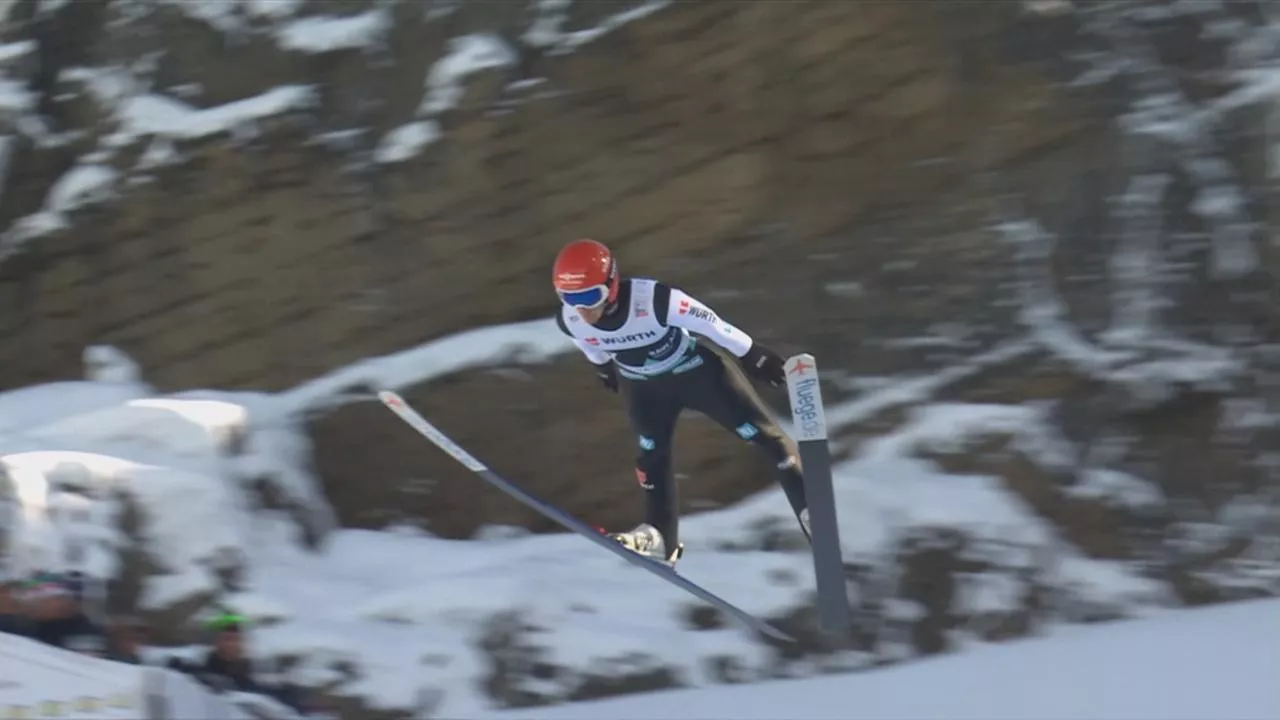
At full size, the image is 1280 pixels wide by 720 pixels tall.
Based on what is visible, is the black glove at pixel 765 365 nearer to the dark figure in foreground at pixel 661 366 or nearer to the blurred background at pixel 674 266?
the dark figure in foreground at pixel 661 366

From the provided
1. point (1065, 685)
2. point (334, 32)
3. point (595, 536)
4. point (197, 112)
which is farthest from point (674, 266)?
point (197, 112)

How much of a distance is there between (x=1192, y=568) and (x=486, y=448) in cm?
357

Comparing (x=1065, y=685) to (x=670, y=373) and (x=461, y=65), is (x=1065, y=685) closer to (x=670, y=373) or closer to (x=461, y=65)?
(x=670, y=373)

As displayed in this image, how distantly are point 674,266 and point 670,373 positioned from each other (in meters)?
1.39

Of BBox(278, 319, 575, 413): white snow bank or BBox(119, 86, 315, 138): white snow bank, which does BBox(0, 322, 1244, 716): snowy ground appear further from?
BBox(119, 86, 315, 138): white snow bank

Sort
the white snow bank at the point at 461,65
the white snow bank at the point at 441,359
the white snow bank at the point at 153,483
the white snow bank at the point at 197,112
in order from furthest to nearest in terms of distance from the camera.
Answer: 1. the white snow bank at the point at 197,112
2. the white snow bank at the point at 461,65
3. the white snow bank at the point at 441,359
4. the white snow bank at the point at 153,483

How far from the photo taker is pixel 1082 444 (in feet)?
17.5

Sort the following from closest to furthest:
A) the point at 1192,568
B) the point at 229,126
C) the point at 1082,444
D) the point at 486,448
A: the point at 1192,568 → the point at 1082,444 → the point at 486,448 → the point at 229,126

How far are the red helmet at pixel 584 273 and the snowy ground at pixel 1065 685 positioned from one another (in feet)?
6.32

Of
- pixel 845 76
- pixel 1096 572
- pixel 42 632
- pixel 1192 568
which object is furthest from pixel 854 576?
pixel 42 632

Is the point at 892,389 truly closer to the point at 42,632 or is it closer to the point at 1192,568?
the point at 1192,568

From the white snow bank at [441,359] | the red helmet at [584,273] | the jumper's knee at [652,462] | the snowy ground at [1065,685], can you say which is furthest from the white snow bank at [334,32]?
the snowy ground at [1065,685]

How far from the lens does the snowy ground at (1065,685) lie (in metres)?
4.36

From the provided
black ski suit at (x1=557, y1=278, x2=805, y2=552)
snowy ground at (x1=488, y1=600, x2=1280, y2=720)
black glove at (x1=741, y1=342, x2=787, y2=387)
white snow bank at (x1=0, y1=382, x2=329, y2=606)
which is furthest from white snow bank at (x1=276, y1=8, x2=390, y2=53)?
snowy ground at (x1=488, y1=600, x2=1280, y2=720)
